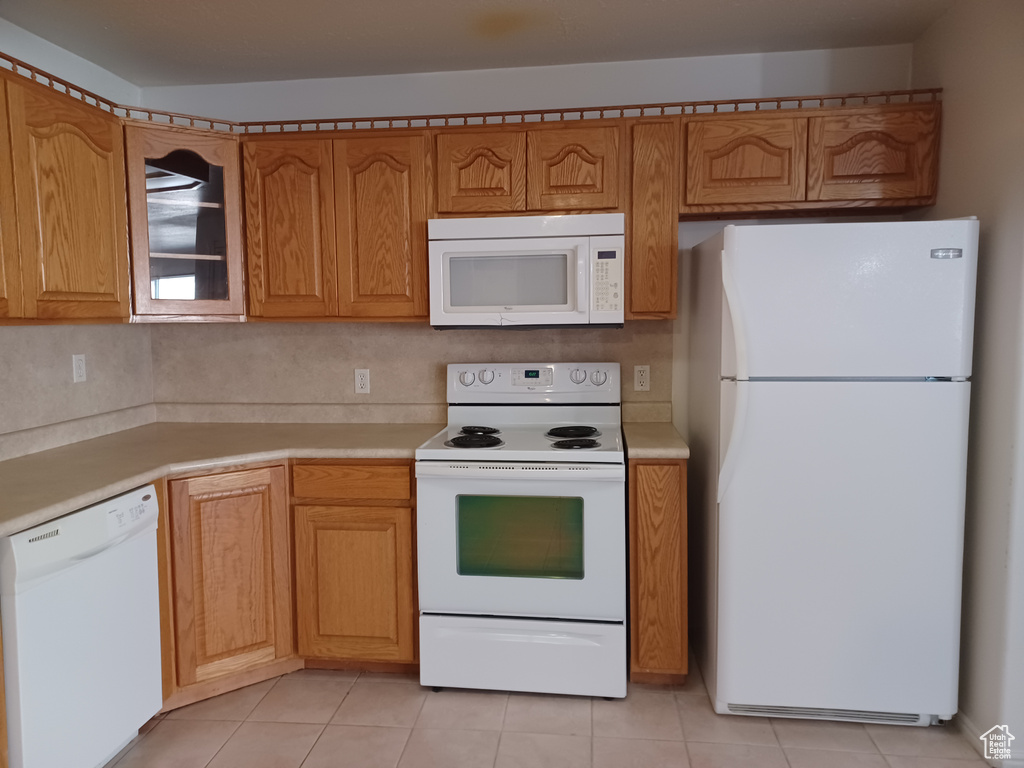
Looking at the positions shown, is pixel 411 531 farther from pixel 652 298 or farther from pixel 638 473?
pixel 652 298

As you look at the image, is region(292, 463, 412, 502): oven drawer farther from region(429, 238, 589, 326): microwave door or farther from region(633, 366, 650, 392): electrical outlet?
region(633, 366, 650, 392): electrical outlet

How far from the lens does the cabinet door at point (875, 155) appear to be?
2.32 metres

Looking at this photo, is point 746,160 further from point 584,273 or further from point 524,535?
point 524,535

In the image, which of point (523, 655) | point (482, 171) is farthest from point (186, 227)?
point (523, 655)

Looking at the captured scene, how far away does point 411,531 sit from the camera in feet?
7.95

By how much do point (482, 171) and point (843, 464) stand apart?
157 centimetres

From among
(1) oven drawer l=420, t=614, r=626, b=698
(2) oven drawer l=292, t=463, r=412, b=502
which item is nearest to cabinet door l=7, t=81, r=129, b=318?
(2) oven drawer l=292, t=463, r=412, b=502

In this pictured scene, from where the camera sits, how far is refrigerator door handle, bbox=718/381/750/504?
2.07 m

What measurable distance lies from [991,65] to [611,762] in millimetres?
2313

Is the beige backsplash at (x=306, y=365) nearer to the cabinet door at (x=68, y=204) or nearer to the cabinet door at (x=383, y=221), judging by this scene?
the cabinet door at (x=383, y=221)

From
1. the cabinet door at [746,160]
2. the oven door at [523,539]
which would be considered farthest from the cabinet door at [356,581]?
the cabinet door at [746,160]

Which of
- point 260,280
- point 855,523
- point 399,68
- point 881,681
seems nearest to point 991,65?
point 855,523

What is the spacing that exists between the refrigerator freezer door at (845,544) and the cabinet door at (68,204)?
2.08m

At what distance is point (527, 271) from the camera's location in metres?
2.49
